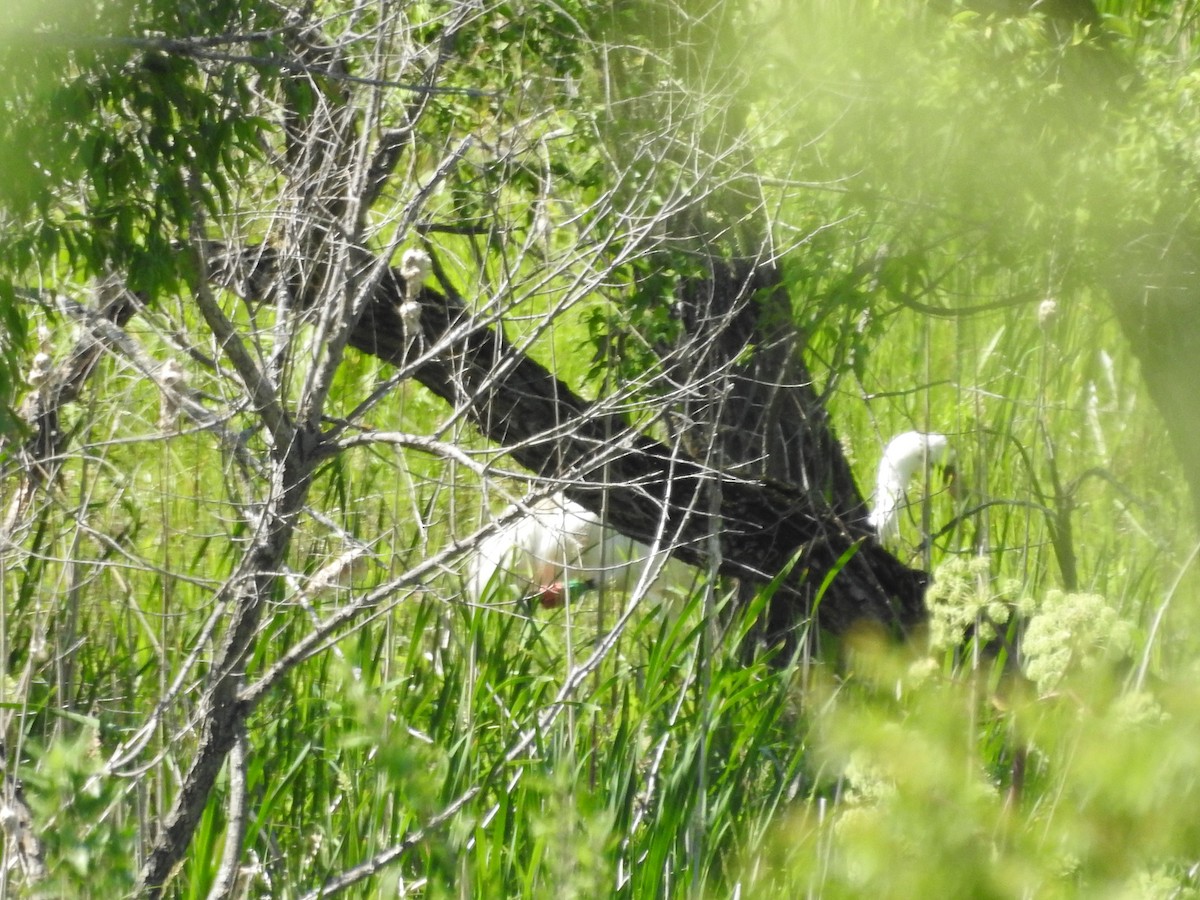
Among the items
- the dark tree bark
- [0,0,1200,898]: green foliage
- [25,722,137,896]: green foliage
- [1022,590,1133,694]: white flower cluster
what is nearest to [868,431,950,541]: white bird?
the dark tree bark

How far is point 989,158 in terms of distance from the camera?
321 centimetres

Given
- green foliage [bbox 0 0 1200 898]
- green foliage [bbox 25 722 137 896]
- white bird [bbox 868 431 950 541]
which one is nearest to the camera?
green foliage [bbox 25 722 137 896]

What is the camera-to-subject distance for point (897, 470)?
424 cm

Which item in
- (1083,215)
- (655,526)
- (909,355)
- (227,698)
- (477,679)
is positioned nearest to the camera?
(227,698)

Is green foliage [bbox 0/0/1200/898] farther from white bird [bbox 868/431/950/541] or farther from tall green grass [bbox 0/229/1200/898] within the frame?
white bird [bbox 868/431/950/541]

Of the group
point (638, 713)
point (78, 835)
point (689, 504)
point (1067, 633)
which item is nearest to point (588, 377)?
point (689, 504)

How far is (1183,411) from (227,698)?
2582mm

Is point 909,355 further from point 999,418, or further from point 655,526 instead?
point 655,526

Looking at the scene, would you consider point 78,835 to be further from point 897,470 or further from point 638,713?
point 897,470

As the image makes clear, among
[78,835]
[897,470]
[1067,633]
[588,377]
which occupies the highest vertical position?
[588,377]

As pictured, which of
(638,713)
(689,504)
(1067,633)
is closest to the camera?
(1067,633)

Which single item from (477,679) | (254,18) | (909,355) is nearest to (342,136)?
(254,18)

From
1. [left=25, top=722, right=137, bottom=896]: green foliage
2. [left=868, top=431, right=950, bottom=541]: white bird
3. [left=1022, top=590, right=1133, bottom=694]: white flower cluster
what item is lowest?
[left=25, top=722, right=137, bottom=896]: green foliage

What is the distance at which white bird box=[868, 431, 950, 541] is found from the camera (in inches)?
163
